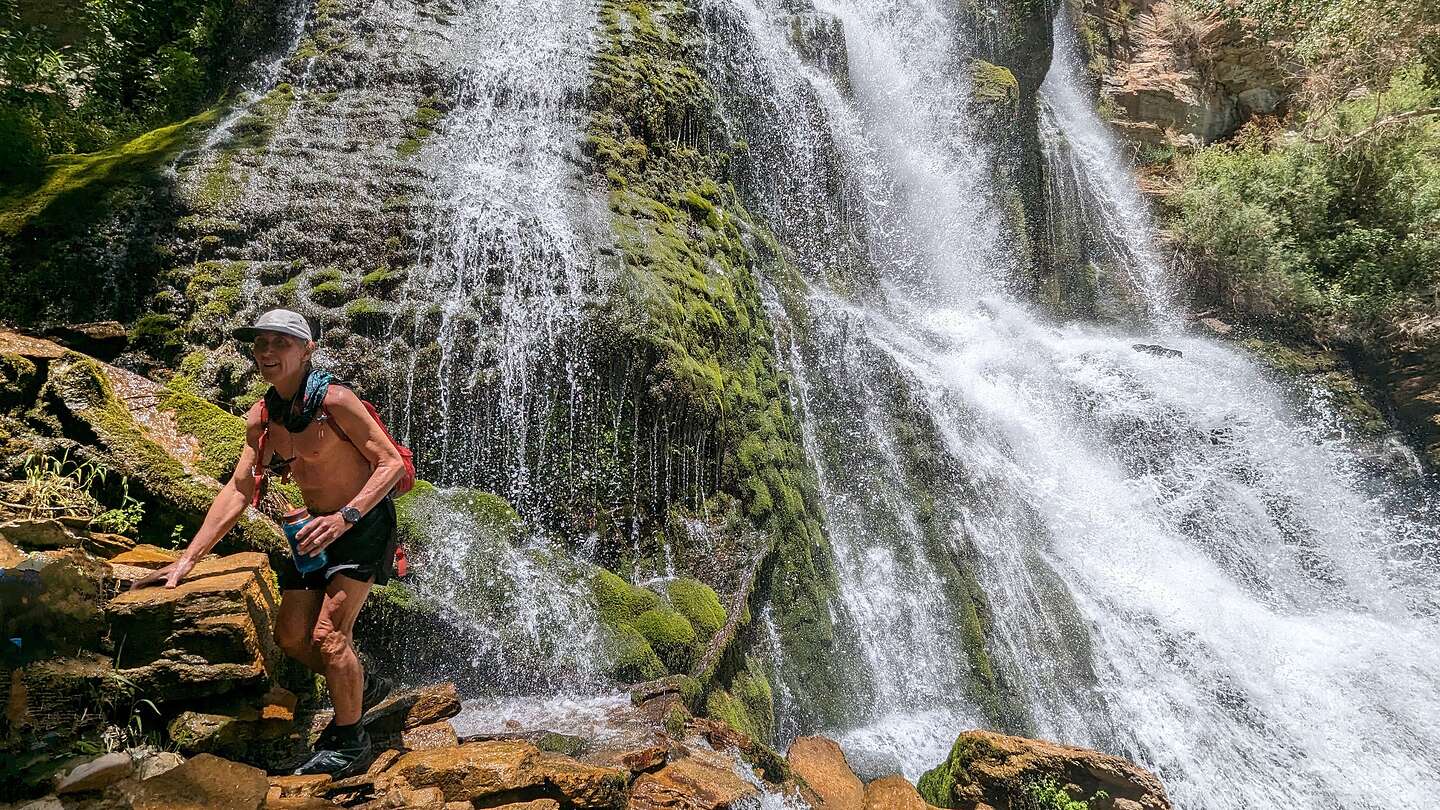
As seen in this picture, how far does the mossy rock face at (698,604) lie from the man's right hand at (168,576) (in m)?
3.52

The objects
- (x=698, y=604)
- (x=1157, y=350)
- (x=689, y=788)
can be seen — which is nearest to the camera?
(x=689, y=788)

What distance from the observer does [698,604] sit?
20.4 feet

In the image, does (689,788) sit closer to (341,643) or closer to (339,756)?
(339,756)

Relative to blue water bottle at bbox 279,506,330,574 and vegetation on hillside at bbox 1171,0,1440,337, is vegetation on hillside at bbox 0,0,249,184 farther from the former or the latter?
vegetation on hillside at bbox 1171,0,1440,337

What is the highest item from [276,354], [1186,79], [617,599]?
[1186,79]

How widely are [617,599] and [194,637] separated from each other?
2.97m

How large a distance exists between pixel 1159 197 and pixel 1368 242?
4.25 meters

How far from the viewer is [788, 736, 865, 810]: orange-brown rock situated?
4.96 meters

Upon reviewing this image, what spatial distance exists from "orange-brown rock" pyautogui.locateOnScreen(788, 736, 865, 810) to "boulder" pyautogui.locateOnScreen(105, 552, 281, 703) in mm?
3314

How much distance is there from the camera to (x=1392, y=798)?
25.7ft

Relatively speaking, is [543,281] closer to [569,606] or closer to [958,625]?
[569,606]

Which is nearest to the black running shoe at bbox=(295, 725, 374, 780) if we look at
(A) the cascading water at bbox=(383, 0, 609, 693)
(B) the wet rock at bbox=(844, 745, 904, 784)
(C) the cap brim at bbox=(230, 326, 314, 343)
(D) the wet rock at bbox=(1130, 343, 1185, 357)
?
(C) the cap brim at bbox=(230, 326, 314, 343)

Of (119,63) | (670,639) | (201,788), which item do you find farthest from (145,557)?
(119,63)

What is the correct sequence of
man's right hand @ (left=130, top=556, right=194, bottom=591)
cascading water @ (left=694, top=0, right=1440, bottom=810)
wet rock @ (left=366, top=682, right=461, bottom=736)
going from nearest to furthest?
1. man's right hand @ (left=130, top=556, right=194, bottom=591)
2. wet rock @ (left=366, top=682, right=461, bottom=736)
3. cascading water @ (left=694, top=0, right=1440, bottom=810)
